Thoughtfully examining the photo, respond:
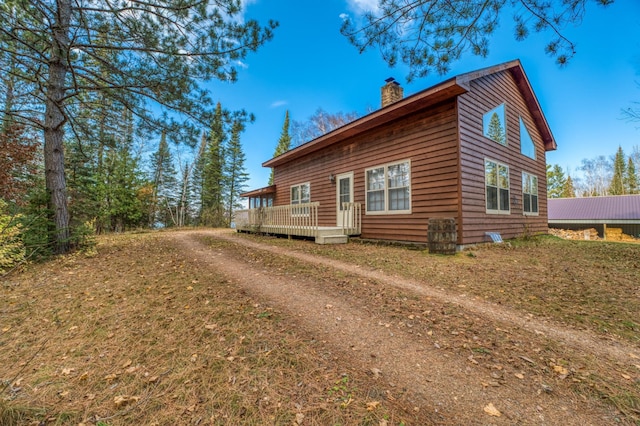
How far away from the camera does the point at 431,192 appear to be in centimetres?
724

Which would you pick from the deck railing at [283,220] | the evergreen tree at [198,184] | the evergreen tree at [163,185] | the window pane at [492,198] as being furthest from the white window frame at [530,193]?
the evergreen tree at [198,184]

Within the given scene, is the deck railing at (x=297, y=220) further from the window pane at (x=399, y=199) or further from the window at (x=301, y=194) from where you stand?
the window pane at (x=399, y=199)

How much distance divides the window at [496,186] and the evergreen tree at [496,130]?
2.72ft

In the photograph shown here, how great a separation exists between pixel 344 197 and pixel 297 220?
81.9 inches

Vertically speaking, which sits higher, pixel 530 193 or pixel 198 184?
pixel 198 184

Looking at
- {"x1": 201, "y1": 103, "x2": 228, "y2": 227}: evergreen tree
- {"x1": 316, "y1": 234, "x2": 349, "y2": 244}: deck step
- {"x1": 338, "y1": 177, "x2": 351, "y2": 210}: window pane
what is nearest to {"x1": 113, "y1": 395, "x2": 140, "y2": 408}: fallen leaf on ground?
{"x1": 316, "y1": 234, "x2": 349, "y2": 244}: deck step

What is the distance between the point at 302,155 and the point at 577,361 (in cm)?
1151

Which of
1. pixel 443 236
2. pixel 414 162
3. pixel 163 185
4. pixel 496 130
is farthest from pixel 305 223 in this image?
pixel 163 185

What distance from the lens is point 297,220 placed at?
32.1 ft

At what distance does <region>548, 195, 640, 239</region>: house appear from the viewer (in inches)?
817

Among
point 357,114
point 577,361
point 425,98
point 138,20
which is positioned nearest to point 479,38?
point 425,98

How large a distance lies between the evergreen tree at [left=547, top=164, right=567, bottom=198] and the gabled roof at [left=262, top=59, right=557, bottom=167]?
34.0 meters

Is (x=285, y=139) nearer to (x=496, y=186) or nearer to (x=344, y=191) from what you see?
(x=344, y=191)

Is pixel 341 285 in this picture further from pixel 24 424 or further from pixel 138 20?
pixel 138 20
